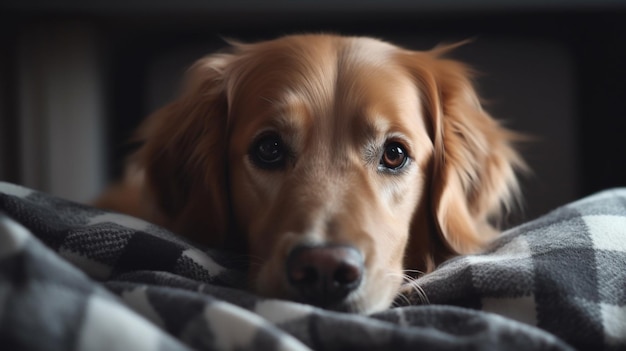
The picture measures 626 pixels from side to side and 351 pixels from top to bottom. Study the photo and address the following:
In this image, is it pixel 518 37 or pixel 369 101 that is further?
pixel 518 37

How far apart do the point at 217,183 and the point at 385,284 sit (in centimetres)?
56

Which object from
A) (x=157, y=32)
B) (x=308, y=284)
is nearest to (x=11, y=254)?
(x=308, y=284)

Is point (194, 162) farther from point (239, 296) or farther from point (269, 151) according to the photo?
point (239, 296)

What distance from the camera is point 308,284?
1.15 meters

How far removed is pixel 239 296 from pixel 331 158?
47cm

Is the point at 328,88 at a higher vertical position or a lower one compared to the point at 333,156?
higher

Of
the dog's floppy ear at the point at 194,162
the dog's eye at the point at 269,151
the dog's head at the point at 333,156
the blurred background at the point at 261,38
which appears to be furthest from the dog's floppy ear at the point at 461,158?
the blurred background at the point at 261,38

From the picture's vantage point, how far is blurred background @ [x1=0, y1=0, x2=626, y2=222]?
2.91m

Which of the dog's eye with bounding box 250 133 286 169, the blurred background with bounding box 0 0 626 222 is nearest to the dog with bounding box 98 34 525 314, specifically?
the dog's eye with bounding box 250 133 286 169

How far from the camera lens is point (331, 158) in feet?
4.84

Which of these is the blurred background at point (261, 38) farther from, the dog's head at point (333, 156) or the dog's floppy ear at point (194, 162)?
the dog's floppy ear at point (194, 162)

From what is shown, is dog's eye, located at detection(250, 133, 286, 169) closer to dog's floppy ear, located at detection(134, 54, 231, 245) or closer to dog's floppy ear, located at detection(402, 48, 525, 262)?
dog's floppy ear, located at detection(134, 54, 231, 245)

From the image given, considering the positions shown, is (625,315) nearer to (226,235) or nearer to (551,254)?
(551,254)

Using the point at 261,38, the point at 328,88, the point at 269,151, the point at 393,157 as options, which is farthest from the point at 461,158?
the point at 261,38
